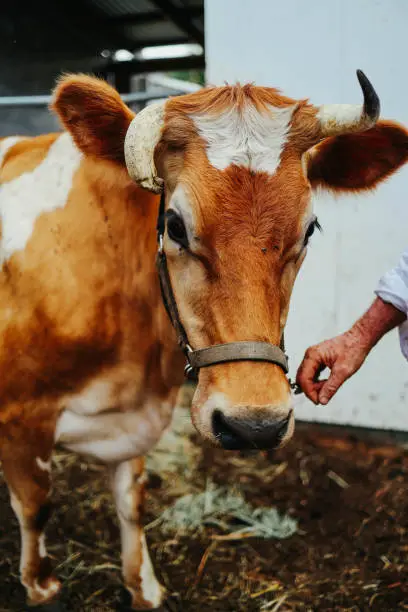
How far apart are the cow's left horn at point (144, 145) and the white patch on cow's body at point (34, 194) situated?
0.62 metres

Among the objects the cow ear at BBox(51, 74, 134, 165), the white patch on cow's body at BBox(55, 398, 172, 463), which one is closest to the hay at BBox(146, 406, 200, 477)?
the white patch on cow's body at BBox(55, 398, 172, 463)

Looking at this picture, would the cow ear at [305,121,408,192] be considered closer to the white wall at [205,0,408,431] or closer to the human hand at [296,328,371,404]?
the human hand at [296,328,371,404]

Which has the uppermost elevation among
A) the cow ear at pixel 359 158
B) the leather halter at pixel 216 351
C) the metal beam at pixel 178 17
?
the metal beam at pixel 178 17

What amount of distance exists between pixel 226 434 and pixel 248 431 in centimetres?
9

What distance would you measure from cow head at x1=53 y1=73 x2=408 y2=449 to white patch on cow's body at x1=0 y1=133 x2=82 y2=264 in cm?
64

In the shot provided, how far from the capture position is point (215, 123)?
198 centimetres

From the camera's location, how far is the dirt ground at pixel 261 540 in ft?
10.2

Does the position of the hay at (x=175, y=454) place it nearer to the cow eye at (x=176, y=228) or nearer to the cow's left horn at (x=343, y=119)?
the cow eye at (x=176, y=228)

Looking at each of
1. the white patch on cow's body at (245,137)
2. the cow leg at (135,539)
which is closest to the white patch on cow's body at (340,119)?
the white patch on cow's body at (245,137)

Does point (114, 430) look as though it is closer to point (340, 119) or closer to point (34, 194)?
point (34, 194)

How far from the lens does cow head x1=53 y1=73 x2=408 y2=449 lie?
6.03ft

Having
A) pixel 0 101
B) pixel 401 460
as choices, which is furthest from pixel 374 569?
pixel 0 101

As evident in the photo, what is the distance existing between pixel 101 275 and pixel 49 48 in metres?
5.65

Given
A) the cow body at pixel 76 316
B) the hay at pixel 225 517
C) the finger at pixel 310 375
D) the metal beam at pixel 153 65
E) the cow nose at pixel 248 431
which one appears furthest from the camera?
the metal beam at pixel 153 65
